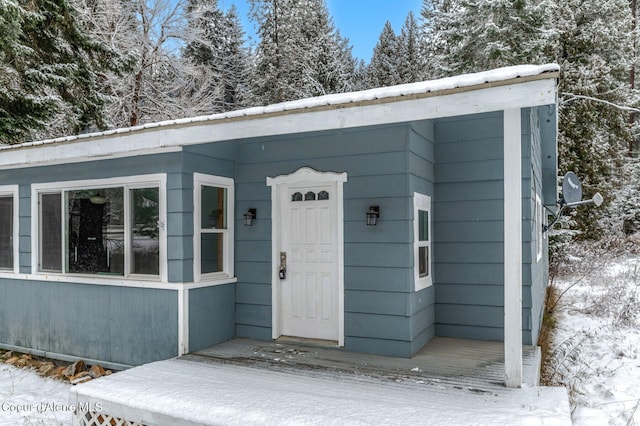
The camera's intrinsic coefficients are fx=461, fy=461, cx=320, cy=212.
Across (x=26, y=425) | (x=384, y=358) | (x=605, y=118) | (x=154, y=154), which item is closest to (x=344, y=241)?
(x=384, y=358)

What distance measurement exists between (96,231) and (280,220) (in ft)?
6.61

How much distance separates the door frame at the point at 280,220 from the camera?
479 cm

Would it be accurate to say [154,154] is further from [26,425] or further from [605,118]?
[605,118]

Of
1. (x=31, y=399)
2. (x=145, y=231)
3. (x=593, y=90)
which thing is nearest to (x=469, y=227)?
(x=145, y=231)

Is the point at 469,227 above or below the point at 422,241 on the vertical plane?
above

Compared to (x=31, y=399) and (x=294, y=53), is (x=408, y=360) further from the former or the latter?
(x=294, y=53)

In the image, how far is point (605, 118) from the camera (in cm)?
1413

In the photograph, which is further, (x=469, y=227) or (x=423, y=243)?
(x=469, y=227)

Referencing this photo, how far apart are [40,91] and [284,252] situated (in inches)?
279

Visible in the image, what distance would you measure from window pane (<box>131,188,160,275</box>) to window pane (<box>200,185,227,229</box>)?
0.46 meters

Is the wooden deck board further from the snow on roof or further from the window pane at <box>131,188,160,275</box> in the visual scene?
the snow on roof

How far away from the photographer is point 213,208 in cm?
506

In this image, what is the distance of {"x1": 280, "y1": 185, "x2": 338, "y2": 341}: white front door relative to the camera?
496 centimetres

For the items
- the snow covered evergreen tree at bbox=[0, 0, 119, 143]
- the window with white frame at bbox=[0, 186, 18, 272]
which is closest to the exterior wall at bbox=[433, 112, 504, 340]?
the window with white frame at bbox=[0, 186, 18, 272]
